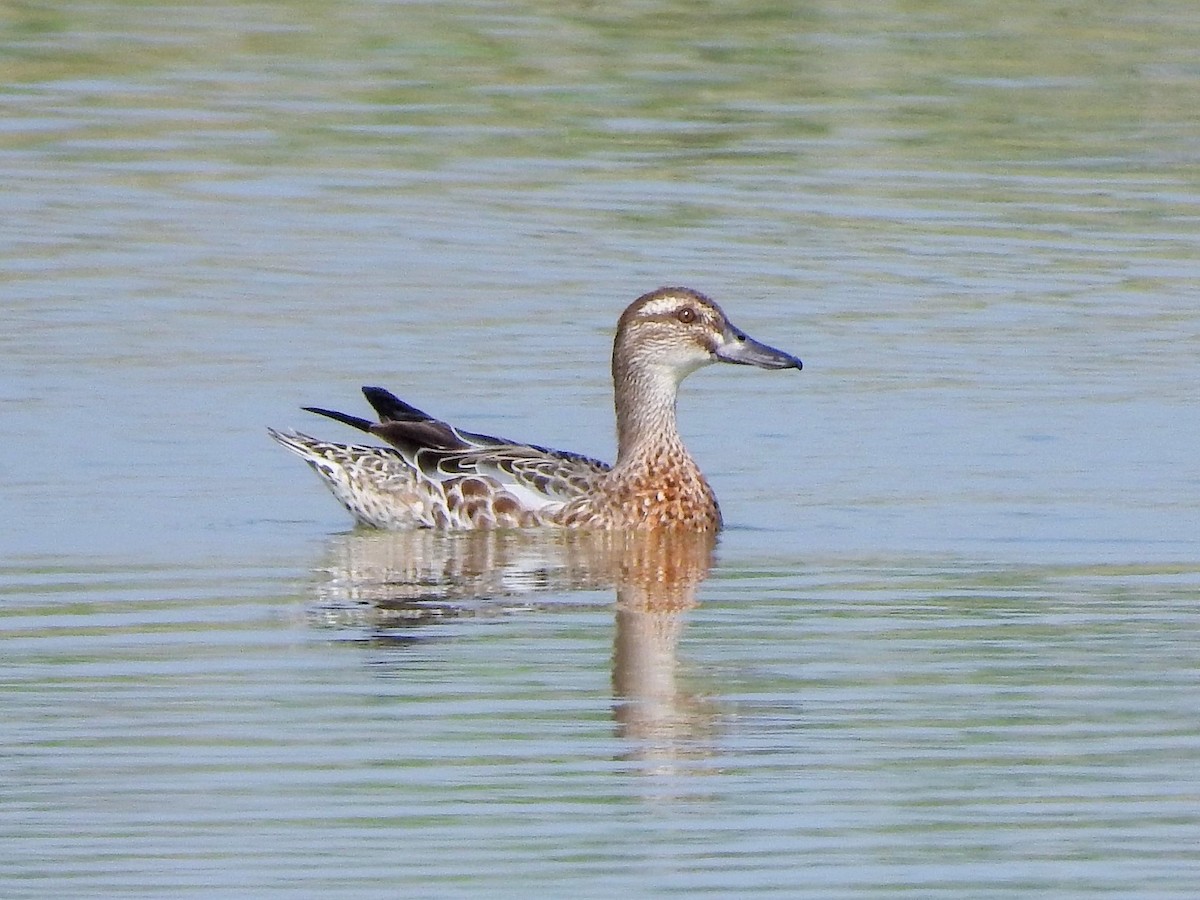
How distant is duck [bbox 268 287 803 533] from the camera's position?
12.5m

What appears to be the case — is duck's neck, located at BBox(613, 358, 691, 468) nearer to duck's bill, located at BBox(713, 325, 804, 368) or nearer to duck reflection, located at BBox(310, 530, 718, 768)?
duck's bill, located at BBox(713, 325, 804, 368)

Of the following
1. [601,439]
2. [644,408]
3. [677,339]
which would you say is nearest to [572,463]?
[644,408]

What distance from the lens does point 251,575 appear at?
11.1m

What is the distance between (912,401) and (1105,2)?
1279 centimetres

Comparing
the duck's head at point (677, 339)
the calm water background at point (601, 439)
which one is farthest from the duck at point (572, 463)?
the calm water background at point (601, 439)

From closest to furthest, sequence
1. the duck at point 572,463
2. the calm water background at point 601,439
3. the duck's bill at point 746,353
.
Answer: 1. the calm water background at point 601,439
2. the duck at point 572,463
3. the duck's bill at point 746,353

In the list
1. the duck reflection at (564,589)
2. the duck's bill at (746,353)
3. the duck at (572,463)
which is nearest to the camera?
the duck reflection at (564,589)

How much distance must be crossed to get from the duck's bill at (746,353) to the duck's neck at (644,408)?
0.27 metres

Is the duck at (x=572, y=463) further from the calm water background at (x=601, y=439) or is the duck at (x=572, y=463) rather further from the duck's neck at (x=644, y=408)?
the calm water background at (x=601, y=439)

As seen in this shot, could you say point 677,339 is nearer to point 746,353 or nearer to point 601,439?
point 746,353

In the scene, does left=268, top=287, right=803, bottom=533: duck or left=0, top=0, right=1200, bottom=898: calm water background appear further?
left=268, top=287, right=803, bottom=533: duck

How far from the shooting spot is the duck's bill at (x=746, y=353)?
506 inches

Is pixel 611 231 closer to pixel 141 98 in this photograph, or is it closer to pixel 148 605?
pixel 141 98

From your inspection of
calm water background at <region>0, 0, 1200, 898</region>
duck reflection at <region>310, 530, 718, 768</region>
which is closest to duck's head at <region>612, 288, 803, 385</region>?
calm water background at <region>0, 0, 1200, 898</region>
